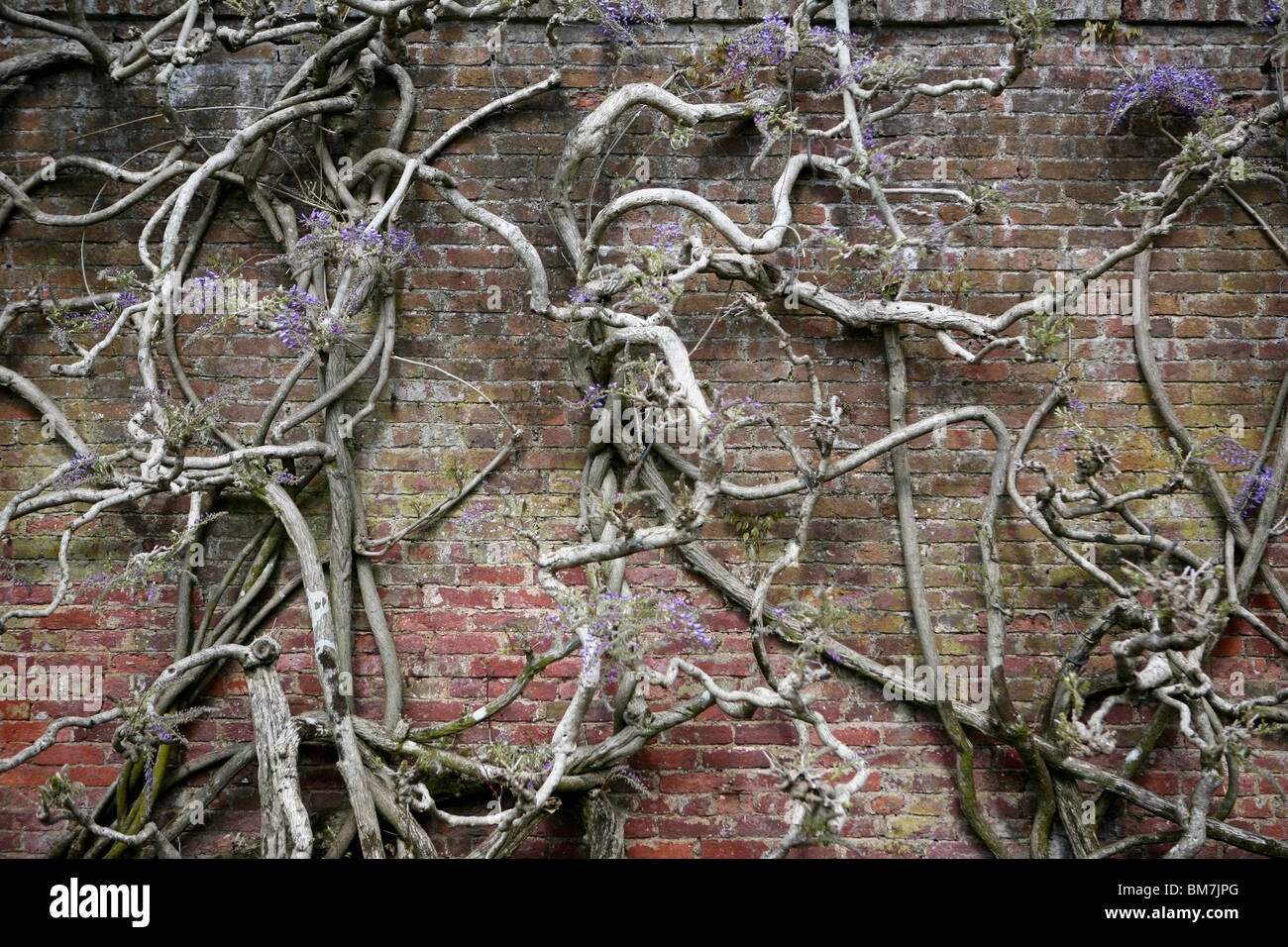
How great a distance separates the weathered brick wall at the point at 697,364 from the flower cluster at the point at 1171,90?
71 millimetres

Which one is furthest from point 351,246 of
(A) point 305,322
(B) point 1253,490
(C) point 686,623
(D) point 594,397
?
(B) point 1253,490

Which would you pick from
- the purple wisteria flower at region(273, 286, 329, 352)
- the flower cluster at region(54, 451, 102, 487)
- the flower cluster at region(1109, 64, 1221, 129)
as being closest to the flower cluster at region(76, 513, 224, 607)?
the flower cluster at region(54, 451, 102, 487)

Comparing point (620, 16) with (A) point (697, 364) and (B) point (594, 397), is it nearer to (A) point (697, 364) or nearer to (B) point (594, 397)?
(A) point (697, 364)

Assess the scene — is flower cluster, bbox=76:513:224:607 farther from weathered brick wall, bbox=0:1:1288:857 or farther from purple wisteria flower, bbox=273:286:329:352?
purple wisteria flower, bbox=273:286:329:352

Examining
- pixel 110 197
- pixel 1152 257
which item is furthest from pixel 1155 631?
pixel 110 197

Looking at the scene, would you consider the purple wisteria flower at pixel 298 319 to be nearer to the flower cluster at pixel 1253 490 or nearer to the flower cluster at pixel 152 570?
the flower cluster at pixel 152 570

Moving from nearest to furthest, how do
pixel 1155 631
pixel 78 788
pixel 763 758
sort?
pixel 1155 631 < pixel 78 788 < pixel 763 758

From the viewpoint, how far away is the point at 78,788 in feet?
7.95

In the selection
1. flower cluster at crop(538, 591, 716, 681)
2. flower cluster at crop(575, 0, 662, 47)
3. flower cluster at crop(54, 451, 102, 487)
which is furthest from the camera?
flower cluster at crop(575, 0, 662, 47)

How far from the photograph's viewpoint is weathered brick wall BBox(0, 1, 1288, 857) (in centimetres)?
271

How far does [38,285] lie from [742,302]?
215 centimetres

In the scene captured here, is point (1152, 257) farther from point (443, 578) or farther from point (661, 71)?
point (443, 578)

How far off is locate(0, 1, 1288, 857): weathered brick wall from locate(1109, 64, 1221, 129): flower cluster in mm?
71

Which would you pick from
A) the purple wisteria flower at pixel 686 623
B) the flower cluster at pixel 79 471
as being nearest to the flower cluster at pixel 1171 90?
the purple wisteria flower at pixel 686 623
